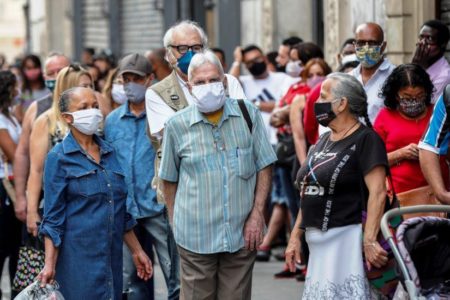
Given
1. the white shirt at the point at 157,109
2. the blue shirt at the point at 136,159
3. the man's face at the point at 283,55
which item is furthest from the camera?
the man's face at the point at 283,55

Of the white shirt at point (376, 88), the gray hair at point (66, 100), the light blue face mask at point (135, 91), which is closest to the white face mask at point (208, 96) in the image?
the gray hair at point (66, 100)

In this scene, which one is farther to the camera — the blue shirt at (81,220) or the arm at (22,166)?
the arm at (22,166)

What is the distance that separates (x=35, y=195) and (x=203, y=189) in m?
2.08

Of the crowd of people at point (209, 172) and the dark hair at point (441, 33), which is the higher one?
the dark hair at point (441, 33)

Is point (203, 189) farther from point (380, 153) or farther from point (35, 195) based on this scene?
point (35, 195)

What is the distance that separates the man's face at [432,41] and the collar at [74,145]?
9.37ft

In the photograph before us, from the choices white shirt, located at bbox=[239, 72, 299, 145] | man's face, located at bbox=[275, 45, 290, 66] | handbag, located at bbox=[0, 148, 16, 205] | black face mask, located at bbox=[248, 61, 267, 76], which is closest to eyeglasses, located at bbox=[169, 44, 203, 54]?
handbag, located at bbox=[0, 148, 16, 205]

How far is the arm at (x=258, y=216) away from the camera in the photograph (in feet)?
25.2

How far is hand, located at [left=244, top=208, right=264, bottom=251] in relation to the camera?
7688 millimetres

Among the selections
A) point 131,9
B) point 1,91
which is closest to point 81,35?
point 131,9

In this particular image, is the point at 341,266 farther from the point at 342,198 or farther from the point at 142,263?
the point at 142,263

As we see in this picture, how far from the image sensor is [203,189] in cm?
762

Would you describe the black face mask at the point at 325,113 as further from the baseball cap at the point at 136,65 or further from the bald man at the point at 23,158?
the bald man at the point at 23,158

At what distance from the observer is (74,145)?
325 inches
